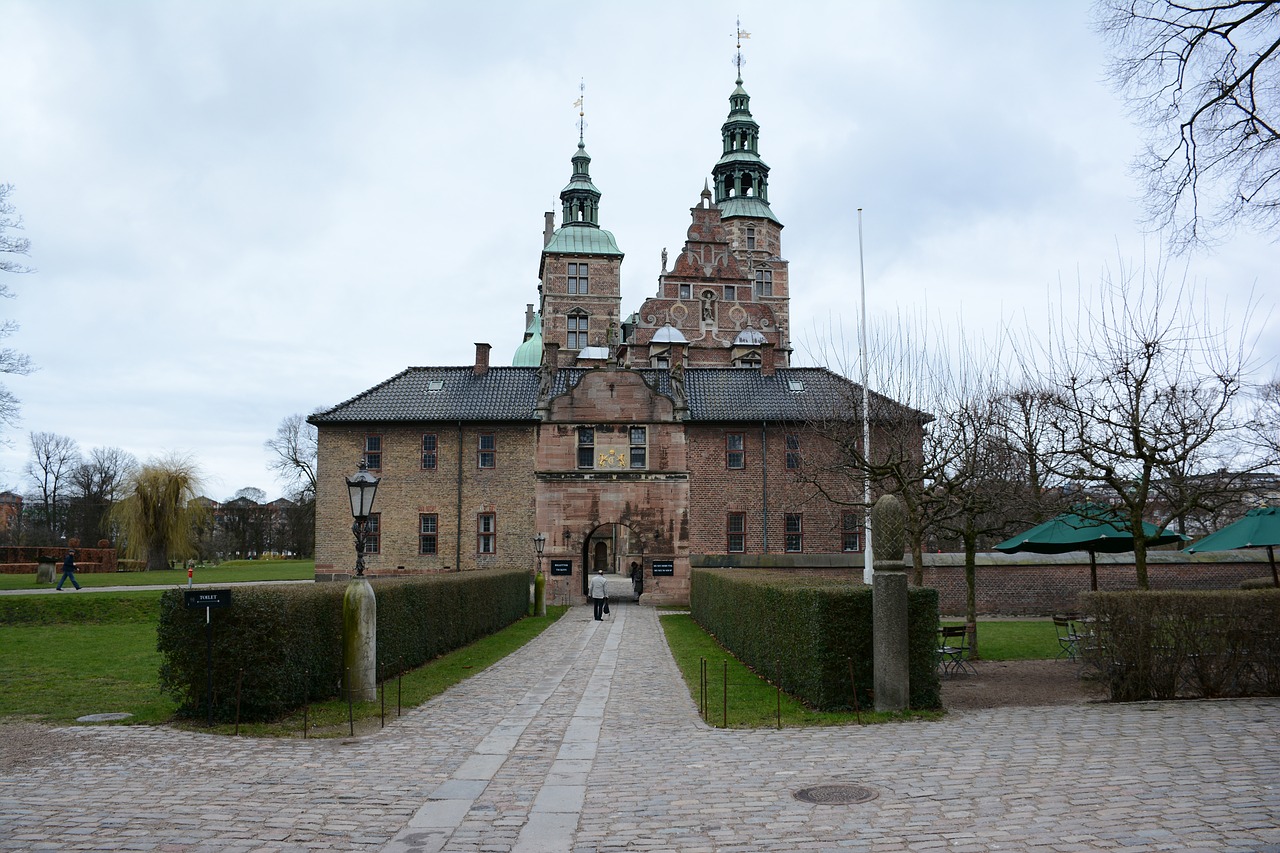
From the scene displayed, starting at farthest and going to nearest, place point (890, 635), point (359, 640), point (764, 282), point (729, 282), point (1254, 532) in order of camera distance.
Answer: point (764, 282) < point (729, 282) < point (1254, 532) < point (359, 640) < point (890, 635)

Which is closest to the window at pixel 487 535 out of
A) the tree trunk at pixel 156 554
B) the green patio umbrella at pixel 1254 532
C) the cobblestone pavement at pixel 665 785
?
the cobblestone pavement at pixel 665 785

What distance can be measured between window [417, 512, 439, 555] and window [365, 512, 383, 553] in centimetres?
150

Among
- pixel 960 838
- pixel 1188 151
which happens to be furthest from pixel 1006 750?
pixel 1188 151

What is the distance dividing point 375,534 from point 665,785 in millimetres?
29371

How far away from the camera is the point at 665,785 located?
7621 mm

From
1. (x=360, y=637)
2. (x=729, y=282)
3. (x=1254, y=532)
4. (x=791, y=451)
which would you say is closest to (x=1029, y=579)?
(x=791, y=451)

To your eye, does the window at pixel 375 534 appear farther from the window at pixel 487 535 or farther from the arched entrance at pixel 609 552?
the arched entrance at pixel 609 552

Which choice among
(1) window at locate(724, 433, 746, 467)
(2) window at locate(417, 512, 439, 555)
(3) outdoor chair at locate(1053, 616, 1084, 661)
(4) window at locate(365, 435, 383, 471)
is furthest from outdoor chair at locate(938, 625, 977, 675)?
(4) window at locate(365, 435, 383, 471)

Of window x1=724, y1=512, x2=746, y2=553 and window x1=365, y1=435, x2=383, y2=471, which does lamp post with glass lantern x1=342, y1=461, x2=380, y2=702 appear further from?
window x1=365, y1=435, x2=383, y2=471

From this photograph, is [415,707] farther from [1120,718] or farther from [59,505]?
[59,505]

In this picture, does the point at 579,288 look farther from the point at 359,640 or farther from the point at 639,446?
the point at 359,640

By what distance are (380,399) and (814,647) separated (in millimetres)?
28196

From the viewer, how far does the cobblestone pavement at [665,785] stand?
20.0 feet

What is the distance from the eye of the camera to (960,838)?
235 inches
